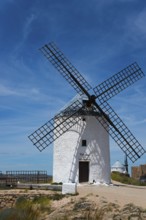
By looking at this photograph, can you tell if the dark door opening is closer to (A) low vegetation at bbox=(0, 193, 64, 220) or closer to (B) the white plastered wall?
(B) the white plastered wall

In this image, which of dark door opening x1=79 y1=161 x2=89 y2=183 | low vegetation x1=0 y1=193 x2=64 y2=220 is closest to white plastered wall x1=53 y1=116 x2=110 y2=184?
dark door opening x1=79 y1=161 x2=89 y2=183

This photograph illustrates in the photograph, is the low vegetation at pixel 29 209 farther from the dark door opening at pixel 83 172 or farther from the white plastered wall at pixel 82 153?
the dark door opening at pixel 83 172

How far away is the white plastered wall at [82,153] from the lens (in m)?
21.5

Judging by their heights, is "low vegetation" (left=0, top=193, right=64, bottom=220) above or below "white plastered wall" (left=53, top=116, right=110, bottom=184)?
below

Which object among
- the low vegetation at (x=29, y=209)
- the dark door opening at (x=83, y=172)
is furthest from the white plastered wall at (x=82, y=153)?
the low vegetation at (x=29, y=209)

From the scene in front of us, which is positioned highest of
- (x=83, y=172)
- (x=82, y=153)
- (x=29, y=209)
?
(x=82, y=153)

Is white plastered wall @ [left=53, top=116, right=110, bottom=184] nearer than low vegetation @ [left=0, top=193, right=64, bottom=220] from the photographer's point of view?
No

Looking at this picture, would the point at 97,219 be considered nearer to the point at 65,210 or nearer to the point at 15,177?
the point at 65,210

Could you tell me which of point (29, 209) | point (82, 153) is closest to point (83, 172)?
point (82, 153)

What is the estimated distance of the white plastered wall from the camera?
21453mm

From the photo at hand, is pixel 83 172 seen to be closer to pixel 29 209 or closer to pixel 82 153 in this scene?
pixel 82 153

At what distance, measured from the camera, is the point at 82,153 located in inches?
850

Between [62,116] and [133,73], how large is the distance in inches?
243

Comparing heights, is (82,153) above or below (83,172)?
above
